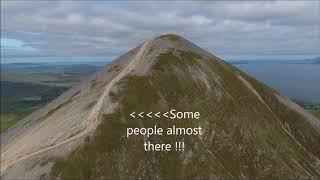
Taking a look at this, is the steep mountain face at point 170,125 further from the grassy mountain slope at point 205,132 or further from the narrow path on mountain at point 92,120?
the narrow path on mountain at point 92,120

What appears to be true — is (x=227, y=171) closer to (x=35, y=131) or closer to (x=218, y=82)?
(x=218, y=82)

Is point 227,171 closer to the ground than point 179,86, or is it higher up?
closer to the ground

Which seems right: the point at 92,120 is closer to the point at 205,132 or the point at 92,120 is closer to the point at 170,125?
the point at 170,125

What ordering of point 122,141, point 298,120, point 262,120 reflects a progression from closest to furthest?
1. point 122,141
2. point 262,120
3. point 298,120

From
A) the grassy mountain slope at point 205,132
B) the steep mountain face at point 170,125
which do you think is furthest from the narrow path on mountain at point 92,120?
the grassy mountain slope at point 205,132

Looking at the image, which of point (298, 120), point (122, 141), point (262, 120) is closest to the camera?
point (122, 141)

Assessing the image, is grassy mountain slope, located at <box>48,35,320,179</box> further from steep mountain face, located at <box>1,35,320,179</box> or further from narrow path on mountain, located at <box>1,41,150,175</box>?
narrow path on mountain, located at <box>1,41,150,175</box>

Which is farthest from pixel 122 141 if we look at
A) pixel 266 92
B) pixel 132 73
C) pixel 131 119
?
pixel 266 92

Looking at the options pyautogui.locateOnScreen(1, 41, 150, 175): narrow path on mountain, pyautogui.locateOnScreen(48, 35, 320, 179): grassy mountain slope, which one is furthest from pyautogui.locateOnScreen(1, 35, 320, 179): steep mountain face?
pyautogui.locateOnScreen(1, 41, 150, 175): narrow path on mountain

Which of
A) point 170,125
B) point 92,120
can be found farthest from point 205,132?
point 92,120
